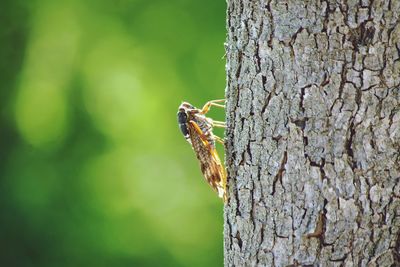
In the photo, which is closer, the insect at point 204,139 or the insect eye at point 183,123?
the insect at point 204,139

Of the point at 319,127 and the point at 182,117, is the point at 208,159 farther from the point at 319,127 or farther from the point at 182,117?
the point at 319,127

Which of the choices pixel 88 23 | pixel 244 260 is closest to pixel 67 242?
pixel 88 23

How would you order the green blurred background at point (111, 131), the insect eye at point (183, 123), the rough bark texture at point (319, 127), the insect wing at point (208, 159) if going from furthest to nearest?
the green blurred background at point (111, 131), the insect eye at point (183, 123), the insect wing at point (208, 159), the rough bark texture at point (319, 127)

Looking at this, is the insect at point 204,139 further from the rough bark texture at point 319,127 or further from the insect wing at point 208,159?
the rough bark texture at point 319,127

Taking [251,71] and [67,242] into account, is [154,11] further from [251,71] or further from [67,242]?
[251,71]

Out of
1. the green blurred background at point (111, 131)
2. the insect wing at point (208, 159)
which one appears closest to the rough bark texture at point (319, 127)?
the insect wing at point (208, 159)

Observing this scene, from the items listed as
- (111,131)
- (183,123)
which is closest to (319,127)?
(183,123)
